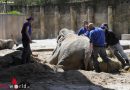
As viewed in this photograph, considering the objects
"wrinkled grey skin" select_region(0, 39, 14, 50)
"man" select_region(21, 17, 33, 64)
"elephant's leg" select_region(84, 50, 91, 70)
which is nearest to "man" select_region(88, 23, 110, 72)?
"elephant's leg" select_region(84, 50, 91, 70)

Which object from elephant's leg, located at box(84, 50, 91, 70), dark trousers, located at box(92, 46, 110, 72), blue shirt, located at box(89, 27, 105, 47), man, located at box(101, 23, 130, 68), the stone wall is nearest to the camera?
blue shirt, located at box(89, 27, 105, 47)

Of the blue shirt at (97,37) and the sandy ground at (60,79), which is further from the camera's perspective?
the blue shirt at (97,37)

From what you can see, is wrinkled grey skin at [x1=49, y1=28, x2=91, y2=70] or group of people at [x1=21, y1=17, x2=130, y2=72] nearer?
group of people at [x1=21, y1=17, x2=130, y2=72]

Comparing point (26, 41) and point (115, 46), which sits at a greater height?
point (26, 41)

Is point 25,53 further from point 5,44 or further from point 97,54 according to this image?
point 5,44

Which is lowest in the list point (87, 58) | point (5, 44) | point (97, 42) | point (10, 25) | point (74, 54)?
point (5, 44)

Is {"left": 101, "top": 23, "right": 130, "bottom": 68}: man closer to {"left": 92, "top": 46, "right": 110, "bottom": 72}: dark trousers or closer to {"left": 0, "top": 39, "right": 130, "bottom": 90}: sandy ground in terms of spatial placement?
{"left": 92, "top": 46, "right": 110, "bottom": 72}: dark trousers

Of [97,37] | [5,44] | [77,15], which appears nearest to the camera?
[97,37]

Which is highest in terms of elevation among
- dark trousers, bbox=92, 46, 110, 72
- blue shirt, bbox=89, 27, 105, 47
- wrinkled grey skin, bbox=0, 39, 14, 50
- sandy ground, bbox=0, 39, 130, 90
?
blue shirt, bbox=89, 27, 105, 47

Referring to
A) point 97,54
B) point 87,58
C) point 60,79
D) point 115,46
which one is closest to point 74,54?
point 87,58

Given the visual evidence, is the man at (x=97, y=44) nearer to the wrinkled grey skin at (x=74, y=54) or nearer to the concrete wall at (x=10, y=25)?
the wrinkled grey skin at (x=74, y=54)

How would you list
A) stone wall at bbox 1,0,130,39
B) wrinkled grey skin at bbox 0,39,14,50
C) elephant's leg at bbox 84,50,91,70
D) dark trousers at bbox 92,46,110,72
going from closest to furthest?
1. dark trousers at bbox 92,46,110,72
2. elephant's leg at bbox 84,50,91,70
3. wrinkled grey skin at bbox 0,39,14,50
4. stone wall at bbox 1,0,130,39

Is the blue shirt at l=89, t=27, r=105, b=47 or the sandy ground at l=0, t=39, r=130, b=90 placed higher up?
the blue shirt at l=89, t=27, r=105, b=47

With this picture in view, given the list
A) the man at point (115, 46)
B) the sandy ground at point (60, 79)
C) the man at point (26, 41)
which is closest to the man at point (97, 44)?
the man at point (115, 46)
